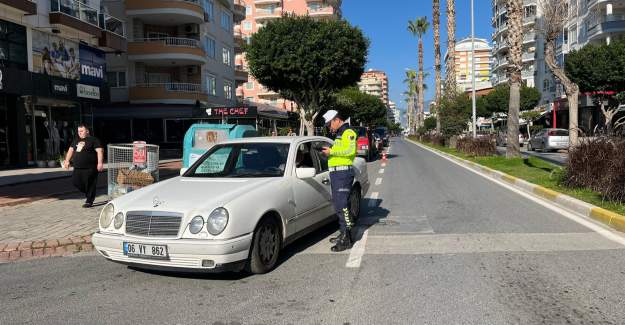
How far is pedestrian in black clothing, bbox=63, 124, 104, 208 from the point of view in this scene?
1008 centimetres

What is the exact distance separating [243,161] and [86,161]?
478cm

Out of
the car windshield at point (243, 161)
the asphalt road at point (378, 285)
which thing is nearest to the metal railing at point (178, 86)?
the car windshield at point (243, 161)

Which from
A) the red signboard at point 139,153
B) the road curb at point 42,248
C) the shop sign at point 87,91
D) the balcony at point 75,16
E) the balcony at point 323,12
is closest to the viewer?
the road curb at point 42,248

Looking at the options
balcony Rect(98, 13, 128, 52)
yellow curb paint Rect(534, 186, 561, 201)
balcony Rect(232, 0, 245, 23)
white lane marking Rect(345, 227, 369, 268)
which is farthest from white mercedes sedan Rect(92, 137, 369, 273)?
balcony Rect(232, 0, 245, 23)

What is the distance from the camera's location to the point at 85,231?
7805 millimetres

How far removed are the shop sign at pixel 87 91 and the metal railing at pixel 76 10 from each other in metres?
3.09

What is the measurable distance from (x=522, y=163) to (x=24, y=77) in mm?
19405

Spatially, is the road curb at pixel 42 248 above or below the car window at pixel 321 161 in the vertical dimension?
below

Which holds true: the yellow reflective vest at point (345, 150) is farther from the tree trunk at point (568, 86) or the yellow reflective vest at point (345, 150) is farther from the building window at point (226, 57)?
the building window at point (226, 57)

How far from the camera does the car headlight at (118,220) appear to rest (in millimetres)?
5348

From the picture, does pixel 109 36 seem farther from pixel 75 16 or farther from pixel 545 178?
pixel 545 178

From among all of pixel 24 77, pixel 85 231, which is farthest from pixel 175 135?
pixel 85 231

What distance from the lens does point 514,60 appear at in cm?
2067

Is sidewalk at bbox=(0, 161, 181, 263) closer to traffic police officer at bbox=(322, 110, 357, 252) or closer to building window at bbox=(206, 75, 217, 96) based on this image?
traffic police officer at bbox=(322, 110, 357, 252)
